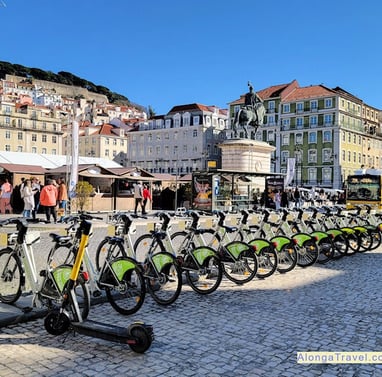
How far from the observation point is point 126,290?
5918 millimetres

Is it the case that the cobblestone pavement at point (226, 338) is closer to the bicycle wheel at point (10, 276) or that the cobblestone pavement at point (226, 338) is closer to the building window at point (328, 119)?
the bicycle wheel at point (10, 276)

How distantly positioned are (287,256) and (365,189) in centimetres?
2263

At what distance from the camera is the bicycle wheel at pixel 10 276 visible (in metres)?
6.04

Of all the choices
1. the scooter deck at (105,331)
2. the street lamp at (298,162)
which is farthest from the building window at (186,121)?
the scooter deck at (105,331)

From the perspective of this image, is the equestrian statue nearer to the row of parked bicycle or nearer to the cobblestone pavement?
the row of parked bicycle

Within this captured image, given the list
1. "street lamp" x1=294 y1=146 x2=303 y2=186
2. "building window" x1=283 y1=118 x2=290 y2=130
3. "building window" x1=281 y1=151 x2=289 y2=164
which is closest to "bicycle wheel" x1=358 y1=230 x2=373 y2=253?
"street lamp" x1=294 y1=146 x2=303 y2=186

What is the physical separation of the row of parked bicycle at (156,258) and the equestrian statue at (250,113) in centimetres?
2612

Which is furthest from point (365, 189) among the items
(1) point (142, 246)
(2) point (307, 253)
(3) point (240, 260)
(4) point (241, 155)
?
(1) point (142, 246)

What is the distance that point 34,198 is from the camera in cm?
2166

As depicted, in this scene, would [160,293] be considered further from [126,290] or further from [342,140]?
[342,140]

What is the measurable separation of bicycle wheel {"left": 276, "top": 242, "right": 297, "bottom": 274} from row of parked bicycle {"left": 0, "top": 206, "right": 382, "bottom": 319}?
0.07ft

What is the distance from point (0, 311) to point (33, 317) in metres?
0.44

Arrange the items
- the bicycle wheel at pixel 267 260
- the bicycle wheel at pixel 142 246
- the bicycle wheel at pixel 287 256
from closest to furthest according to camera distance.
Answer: the bicycle wheel at pixel 142 246
the bicycle wheel at pixel 267 260
the bicycle wheel at pixel 287 256

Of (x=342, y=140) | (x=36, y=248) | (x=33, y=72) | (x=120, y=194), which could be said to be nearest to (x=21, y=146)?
(x=342, y=140)
